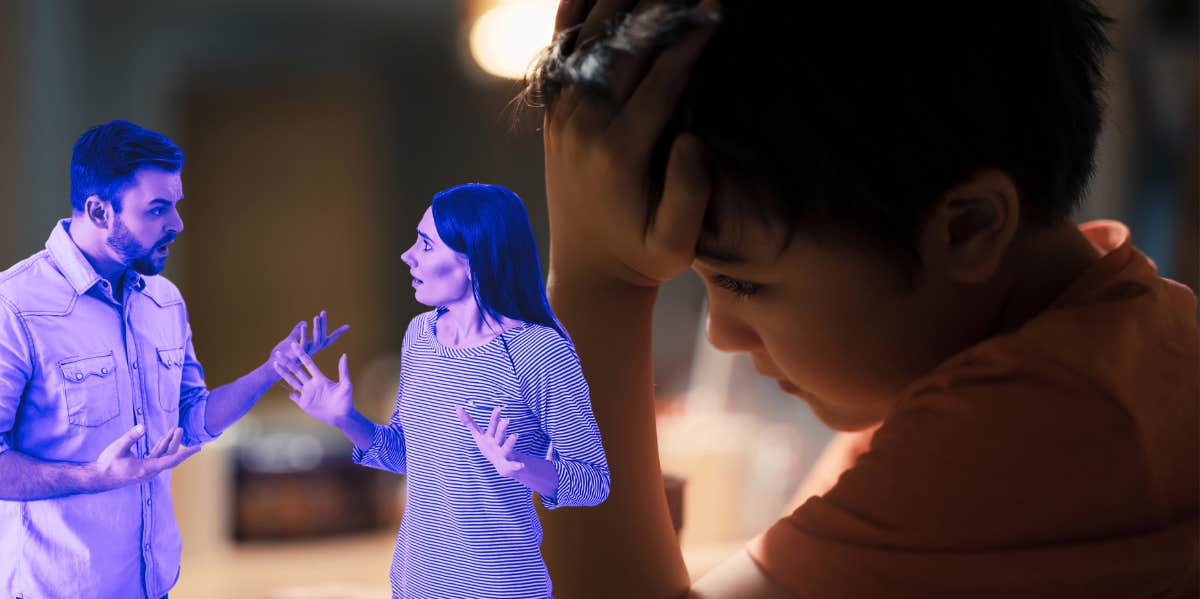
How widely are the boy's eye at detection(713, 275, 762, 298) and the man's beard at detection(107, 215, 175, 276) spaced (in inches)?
7.2

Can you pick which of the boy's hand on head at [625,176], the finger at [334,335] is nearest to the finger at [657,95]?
the boy's hand on head at [625,176]

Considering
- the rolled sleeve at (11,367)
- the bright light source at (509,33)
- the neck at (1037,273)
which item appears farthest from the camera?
the bright light source at (509,33)

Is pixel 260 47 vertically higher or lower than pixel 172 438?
higher

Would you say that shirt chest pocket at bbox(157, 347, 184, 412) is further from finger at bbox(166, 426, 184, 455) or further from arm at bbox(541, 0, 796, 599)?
arm at bbox(541, 0, 796, 599)

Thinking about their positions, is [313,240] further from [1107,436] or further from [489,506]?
[1107,436]

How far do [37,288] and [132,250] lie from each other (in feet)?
0.08

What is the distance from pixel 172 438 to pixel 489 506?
0.30 feet

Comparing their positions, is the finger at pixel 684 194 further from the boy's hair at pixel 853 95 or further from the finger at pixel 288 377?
the finger at pixel 288 377

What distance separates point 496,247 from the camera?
10.6 inches

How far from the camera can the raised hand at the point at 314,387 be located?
10.7 inches

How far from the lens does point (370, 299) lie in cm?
42

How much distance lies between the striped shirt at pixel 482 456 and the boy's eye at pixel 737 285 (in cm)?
8

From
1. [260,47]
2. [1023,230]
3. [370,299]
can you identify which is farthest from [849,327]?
[260,47]

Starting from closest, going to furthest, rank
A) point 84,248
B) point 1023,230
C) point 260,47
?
point 84,248
point 1023,230
point 260,47
